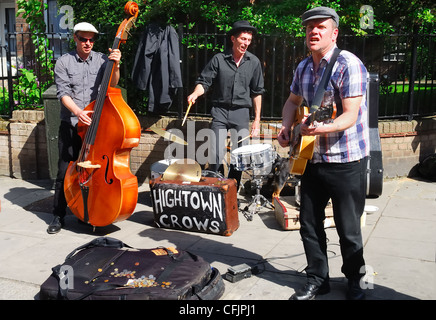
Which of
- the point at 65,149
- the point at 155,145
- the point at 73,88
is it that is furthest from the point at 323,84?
the point at 155,145

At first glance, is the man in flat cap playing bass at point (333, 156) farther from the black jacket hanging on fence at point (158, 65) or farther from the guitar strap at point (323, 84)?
the black jacket hanging on fence at point (158, 65)

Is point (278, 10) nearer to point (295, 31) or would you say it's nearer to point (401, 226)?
point (295, 31)

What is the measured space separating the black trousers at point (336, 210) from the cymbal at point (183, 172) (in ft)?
6.73

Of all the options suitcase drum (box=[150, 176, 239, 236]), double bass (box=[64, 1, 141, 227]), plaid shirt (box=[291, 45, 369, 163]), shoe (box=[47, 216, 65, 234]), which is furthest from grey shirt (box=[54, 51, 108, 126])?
plaid shirt (box=[291, 45, 369, 163])

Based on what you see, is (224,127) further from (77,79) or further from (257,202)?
(77,79)

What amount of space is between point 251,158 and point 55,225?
2.19 metres

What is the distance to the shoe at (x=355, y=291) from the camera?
3670mm

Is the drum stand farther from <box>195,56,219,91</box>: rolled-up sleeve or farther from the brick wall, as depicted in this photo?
<box>195,56,219,91</box>: rolled-up sleeve

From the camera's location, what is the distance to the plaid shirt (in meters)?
3.38

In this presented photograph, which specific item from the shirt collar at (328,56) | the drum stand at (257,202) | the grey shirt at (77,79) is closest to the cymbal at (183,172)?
the drum stand at (257,202)

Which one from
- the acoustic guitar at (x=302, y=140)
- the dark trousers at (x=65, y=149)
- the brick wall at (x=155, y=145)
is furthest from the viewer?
the brick wall at (x=155, y=145)

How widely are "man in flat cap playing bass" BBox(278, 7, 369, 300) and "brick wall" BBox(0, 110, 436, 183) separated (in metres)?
3.25
